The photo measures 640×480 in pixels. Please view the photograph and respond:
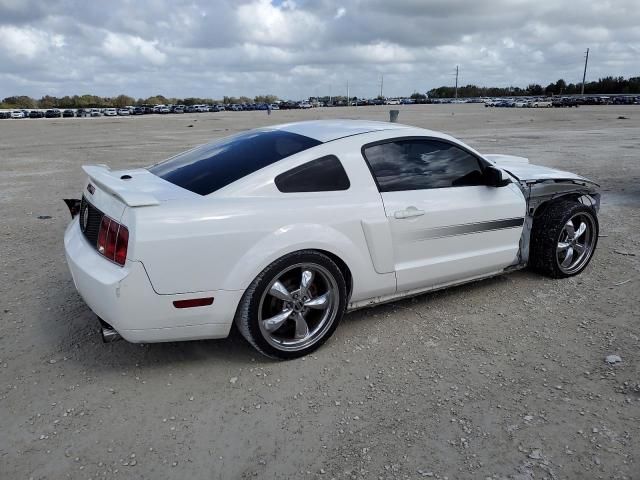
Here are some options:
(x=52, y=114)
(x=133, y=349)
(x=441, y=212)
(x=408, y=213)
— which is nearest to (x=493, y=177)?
(x=441, y=212)

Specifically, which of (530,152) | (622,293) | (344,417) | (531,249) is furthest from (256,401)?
(530,152)

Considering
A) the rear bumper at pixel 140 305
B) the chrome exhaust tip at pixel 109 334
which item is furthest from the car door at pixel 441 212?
the chrome exhaust tip at pixel 109 334

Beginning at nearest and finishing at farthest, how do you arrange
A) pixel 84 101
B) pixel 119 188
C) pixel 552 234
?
pixel 119 188 < pixel 552 234 < pixel 84 101

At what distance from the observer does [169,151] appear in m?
16.8

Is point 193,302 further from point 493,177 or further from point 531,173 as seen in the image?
point 531,173

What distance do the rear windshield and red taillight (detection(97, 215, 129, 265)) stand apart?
534mm

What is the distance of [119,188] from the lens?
10.5 ft

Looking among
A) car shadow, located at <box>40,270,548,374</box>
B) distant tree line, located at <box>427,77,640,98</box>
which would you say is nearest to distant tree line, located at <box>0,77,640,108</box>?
distant tree line, located at <box>427,77,640,98</box>

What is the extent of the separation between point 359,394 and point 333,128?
1997 mm

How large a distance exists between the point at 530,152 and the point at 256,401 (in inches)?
530

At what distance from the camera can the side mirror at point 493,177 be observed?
409cm

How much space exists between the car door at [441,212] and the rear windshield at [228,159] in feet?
2.01

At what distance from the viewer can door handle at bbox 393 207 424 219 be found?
3666mm

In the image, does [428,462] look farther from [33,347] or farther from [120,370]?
[33,347]
